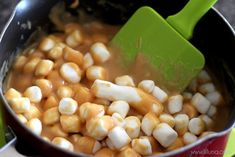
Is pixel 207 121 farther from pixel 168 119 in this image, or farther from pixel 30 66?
pixel 30 66

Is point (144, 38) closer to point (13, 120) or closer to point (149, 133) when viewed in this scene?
point (149, 133)

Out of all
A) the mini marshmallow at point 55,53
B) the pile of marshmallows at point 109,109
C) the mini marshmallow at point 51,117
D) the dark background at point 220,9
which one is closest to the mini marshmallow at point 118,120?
the pile of marshmallows at point 109,109

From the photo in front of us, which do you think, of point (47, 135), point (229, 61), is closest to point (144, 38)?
point (229, 61)

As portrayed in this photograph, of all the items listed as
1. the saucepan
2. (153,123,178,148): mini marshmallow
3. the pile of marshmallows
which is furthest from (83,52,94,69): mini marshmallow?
(153,123,178,148): mini marshmallow

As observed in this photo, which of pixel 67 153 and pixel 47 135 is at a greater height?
pixel 67 153

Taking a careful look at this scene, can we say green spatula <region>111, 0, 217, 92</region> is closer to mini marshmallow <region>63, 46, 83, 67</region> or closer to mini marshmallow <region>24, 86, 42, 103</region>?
mini marshmallow <region>63, 46, 83, 67</region>
